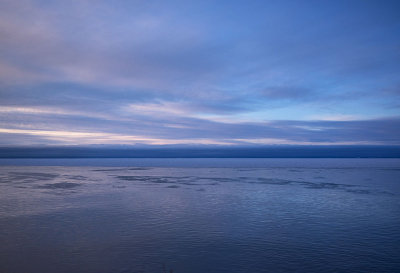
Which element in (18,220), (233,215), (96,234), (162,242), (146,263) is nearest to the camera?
(146,263)

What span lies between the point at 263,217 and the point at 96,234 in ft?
42.3

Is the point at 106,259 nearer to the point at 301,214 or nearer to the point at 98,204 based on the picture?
the point at 98,204

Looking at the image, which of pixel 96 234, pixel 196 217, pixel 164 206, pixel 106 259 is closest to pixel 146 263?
pixel 106 259

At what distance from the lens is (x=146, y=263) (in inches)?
545

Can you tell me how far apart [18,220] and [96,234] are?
7831mm

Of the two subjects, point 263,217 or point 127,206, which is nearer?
point 263,217

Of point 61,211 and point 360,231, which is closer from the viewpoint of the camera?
point 360,231

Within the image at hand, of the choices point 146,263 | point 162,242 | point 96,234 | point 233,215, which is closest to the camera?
point 146,263

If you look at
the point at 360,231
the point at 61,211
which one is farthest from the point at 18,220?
the point at 360,231

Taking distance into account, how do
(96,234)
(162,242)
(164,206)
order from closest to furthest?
(162,242)
(96,234)
(164,206)

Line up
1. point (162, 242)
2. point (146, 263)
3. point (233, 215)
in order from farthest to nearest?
1. point (233, 215)
2. point (162, 242)
3. point (146, 263)

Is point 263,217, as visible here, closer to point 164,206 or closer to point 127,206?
point 164,206

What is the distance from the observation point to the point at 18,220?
2117 cm

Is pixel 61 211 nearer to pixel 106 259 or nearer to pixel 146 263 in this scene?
pixel 106 259
